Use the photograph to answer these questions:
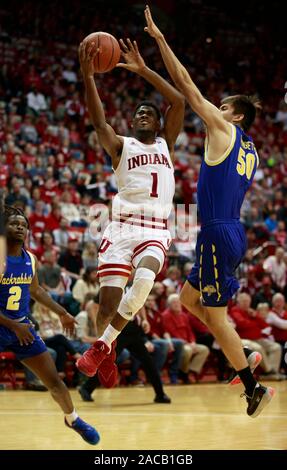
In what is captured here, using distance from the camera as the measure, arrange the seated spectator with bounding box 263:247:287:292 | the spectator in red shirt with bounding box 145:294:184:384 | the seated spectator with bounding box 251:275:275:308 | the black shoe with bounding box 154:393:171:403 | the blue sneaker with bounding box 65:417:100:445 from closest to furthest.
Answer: the blue sneaker with bounding box 65:417:100:445 → the black shoe with bounding box 154:393:171:403 → the spectator in red shirt with bounding box 145:294:184:384 → the seated spectator with bounding box 251:275:275:308 → the seated spectator with bounding box 263:247:287:292

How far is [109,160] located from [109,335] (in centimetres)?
1297

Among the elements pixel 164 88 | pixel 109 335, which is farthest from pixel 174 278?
pixel 109 335

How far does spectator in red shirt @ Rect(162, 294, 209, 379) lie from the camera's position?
13859mm

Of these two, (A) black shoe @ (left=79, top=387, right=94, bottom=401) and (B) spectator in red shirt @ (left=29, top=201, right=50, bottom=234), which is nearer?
Answer: (A) black shoe @ (left=79, top=387, right=94, bottom=401)

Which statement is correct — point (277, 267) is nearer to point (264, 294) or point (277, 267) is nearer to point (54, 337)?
point (264, 294)

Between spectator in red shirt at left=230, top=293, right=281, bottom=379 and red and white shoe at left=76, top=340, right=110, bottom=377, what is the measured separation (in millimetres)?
8225

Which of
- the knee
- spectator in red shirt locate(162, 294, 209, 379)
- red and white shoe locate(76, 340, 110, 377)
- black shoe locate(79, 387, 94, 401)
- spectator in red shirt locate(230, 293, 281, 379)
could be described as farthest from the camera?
spectator in red shirt locate(230, 293, 281, 379)

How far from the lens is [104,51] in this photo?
7.14 meters

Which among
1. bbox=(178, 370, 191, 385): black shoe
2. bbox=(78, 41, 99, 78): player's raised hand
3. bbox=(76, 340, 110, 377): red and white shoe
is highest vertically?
bbox=(78, 41, 99, 78): player's raised hand

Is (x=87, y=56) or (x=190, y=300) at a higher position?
(x=87, y=56)

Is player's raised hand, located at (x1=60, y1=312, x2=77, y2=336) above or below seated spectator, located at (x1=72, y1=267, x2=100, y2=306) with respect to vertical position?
above

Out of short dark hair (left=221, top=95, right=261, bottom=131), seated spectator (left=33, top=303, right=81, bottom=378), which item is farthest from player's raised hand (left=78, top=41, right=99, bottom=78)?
seated spectator (left=33, top=303, right=81, bottom=378)

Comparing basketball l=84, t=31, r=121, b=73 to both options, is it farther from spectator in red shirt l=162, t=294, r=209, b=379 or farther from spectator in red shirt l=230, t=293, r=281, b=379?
spectator in red shirt l=230, t=293, r=281, b=379

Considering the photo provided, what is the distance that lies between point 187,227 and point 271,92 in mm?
11489
